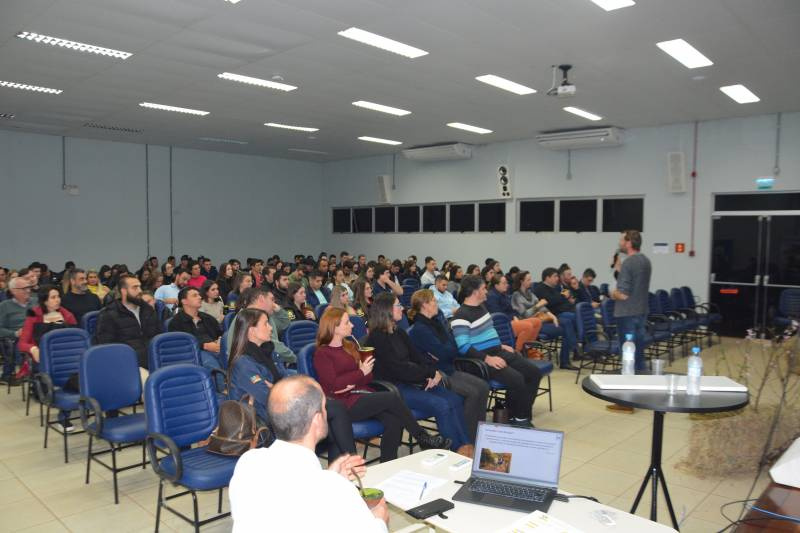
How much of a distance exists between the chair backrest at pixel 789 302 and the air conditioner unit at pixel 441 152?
7.27m

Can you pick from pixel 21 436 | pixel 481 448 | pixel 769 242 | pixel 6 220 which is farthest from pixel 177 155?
pixel 481 448

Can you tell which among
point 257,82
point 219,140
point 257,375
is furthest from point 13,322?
point 219,140

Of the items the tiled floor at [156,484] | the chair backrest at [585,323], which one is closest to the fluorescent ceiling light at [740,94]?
the chair backrest at [585,323]

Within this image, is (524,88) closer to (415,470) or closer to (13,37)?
(13,37)

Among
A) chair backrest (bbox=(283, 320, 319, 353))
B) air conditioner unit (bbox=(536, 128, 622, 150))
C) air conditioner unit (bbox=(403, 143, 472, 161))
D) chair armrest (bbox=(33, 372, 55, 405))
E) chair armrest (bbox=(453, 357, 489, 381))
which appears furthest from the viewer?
air conditioner unit (bbox=(403, 143, 472, 161))

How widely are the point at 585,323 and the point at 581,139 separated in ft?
19.1

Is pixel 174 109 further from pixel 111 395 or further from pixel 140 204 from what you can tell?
pixel 111 395

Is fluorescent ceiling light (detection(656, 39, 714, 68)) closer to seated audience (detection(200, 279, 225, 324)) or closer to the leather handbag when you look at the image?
seated audience (detection(200, 279, 225, 324))

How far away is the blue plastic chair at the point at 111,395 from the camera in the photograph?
3.88m

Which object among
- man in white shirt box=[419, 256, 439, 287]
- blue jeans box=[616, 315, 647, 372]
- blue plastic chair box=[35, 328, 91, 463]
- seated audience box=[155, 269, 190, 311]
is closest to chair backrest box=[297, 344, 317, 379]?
blue plastic chair box=[35, 328, 91, 463]

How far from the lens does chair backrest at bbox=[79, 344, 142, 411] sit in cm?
415

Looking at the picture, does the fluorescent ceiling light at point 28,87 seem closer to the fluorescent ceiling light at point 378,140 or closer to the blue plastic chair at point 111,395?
the fluorescent ceiling light at point 378,140

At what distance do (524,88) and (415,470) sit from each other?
24.1 feet

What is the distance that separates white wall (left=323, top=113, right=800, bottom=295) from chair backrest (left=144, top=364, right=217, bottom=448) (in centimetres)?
1029
